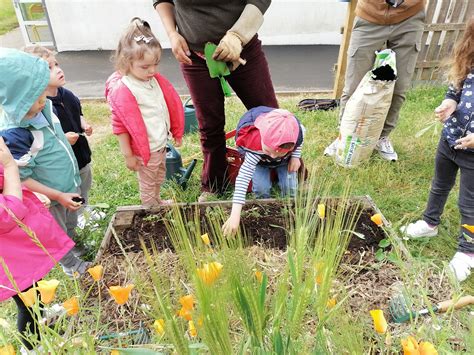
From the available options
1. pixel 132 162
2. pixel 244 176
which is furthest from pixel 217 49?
pixel 132 162

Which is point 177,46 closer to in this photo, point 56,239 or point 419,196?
point 56,239

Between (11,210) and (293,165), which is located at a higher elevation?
(11,210)

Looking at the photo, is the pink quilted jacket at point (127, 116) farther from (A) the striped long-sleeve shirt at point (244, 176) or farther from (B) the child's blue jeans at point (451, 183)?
(B) the child's blue jeans at point (451, 183)

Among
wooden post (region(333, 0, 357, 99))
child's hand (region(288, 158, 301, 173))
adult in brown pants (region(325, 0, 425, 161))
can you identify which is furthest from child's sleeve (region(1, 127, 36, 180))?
wooden post (region(333, 0, 357, 99))

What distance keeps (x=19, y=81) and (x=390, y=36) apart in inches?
98.6

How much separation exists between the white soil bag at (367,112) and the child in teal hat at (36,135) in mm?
2075

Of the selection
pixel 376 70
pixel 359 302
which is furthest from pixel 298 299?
pixel 376 70

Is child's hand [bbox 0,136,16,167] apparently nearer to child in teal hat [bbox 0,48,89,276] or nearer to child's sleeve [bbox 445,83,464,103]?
child in teal hat [bbox 0,48,89,276]

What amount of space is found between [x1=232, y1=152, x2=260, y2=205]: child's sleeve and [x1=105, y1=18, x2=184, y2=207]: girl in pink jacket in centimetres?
53

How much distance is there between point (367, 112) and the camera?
115 inches

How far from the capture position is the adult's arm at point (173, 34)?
209 cm

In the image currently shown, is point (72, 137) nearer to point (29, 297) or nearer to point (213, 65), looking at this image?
point (213, 65)

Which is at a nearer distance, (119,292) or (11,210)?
(119,292)

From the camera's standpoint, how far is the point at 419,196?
107 inches
